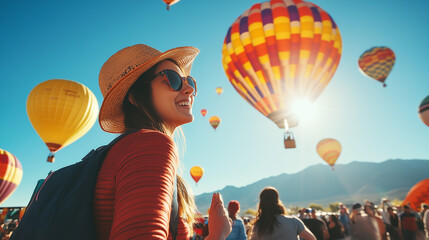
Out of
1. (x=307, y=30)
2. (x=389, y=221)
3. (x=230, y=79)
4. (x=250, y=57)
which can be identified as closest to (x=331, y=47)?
(x=307, y=30)

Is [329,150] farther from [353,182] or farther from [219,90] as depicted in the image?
[353,182]

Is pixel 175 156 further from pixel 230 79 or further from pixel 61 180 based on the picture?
pixel 230 79

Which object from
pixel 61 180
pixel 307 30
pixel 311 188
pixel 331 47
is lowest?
pixel 311 188

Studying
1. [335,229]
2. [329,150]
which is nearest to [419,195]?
[329,150]

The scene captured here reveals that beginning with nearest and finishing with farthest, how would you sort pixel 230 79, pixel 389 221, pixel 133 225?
pixel 133 225
pixel 389 221
pixel 230 79

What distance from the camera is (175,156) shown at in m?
0.77

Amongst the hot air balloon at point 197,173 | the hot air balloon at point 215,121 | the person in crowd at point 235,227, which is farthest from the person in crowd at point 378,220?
the hot air balloon at point 197,173

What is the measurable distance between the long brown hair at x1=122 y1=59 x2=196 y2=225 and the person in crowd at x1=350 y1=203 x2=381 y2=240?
592cm

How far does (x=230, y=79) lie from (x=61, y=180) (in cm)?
1431

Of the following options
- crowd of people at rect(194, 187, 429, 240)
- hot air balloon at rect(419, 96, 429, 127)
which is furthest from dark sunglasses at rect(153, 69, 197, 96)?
hot air balloon at rect(419, 96, 429, 127)

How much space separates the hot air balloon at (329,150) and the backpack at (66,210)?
25.2 meters

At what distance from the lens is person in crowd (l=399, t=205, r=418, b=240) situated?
25.9 feet

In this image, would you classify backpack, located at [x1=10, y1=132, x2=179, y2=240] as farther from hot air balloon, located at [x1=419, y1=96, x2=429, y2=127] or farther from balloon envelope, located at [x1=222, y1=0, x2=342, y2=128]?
hot air balloon, located at [x1=419, y1=96, x2=429, y2=127]

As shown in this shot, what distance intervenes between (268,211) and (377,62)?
2660cm
